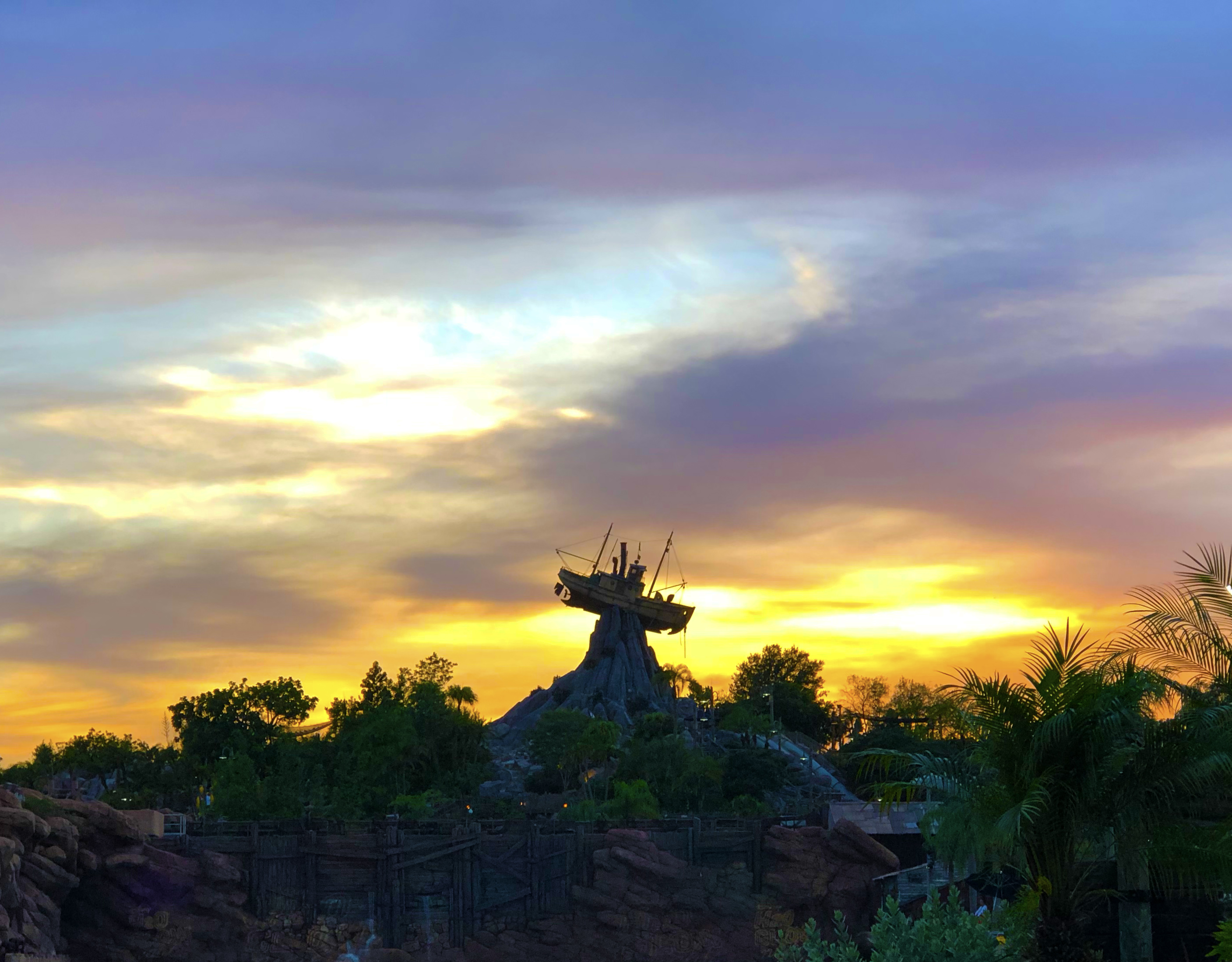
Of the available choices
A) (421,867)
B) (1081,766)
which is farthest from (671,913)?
(1081,766)

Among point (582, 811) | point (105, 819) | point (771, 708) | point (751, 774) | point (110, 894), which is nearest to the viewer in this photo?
point (105, 819)

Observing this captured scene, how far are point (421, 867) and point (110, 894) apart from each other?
12348mm

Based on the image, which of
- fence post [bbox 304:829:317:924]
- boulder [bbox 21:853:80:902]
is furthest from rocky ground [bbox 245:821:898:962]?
boulder [bbox 21:853:80:902]

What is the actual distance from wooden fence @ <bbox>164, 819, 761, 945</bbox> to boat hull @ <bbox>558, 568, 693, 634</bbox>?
60917mm

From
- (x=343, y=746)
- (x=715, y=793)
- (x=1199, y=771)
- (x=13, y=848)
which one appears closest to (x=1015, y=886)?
(x=1199, y=771)

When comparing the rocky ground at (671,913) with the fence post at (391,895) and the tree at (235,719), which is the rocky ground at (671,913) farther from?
the tree at (235,719)

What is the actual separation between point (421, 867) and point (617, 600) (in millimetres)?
64014

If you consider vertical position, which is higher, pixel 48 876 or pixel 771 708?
pixel 771 708

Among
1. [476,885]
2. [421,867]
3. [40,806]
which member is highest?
[40,806]

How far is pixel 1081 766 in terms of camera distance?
20.6 meters

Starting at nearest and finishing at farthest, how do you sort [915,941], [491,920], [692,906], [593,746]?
[915,941] → [491,920] → [692,906] → [593,746]

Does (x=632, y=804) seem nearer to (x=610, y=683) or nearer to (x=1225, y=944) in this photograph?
(x=610, y=683)

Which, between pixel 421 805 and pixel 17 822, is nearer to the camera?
pixel 17 822

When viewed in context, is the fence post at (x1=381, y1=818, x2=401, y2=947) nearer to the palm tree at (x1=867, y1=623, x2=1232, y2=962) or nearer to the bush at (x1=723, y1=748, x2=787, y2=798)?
the bush at (x1=723, y1=748, x2=787, y2=798)
